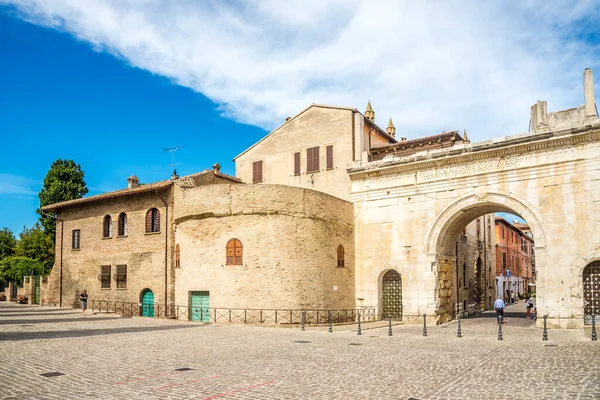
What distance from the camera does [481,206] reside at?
73.6 feet

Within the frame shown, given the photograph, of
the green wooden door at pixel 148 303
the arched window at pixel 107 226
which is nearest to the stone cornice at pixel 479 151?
the green wooden door at pixel 148 303

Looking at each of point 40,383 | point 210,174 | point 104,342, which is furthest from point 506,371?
point 210,174

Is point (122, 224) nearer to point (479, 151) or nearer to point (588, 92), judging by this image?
point (479, 151)

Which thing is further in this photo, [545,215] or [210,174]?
[210,174]

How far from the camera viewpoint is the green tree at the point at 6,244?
5488cm

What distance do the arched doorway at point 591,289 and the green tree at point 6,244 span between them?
55766 millimetres

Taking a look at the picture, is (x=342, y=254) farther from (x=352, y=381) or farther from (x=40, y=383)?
(x=40, y=383)

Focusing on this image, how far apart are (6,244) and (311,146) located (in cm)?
4476

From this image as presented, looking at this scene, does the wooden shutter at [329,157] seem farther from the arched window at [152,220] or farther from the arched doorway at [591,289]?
the arched doorway at [591,289]

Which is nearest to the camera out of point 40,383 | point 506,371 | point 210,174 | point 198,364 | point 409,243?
point 40,383

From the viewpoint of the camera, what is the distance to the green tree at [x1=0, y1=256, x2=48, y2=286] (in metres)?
43.6

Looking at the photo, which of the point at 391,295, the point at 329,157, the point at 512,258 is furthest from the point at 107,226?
the point at 512,258

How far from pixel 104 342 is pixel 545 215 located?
17.8 metres

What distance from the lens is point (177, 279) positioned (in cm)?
2430
